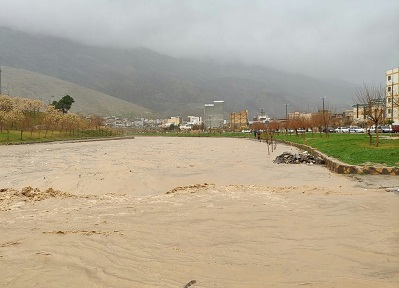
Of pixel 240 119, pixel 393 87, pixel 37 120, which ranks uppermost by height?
pixel 393 87

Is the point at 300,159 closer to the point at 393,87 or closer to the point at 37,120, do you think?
the point at 393,87

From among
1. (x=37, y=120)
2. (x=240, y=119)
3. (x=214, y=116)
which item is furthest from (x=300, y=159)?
(x=240, y=119)

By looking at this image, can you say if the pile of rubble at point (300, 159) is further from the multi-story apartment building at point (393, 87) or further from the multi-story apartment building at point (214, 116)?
the multi-story apartment building at point (214, 116)

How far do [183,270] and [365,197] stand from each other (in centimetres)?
721

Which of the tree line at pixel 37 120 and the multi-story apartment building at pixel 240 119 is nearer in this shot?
the tree line at pixel 37 120

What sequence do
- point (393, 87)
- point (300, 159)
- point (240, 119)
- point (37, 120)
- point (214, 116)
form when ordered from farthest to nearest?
point (240, 119), point (214, 116), point (37, 120), point (393, 87), point (300, 159)

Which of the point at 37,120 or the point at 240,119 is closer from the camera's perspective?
the point at 37,120

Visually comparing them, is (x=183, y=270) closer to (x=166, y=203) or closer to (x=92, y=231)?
(x=92, y=231)

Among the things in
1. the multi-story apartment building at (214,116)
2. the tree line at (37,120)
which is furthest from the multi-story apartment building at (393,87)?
the multi-story apartment building at (214,116)

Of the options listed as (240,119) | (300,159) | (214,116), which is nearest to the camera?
(300,159)

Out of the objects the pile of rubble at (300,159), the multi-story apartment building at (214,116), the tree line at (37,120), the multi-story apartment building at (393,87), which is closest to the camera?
the pile of rubble at (300,159)

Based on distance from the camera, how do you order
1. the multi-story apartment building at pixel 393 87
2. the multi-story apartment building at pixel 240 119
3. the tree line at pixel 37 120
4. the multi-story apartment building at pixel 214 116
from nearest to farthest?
the tree line at pixel 37 120 < the multi-story apartment building at pixel 393 87 < the multi-story apartment building at pixel 214 116 < the multi-story apartment building at pixel 240 119

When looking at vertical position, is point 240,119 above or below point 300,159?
above

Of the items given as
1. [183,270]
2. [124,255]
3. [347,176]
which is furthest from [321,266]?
[347,176]
